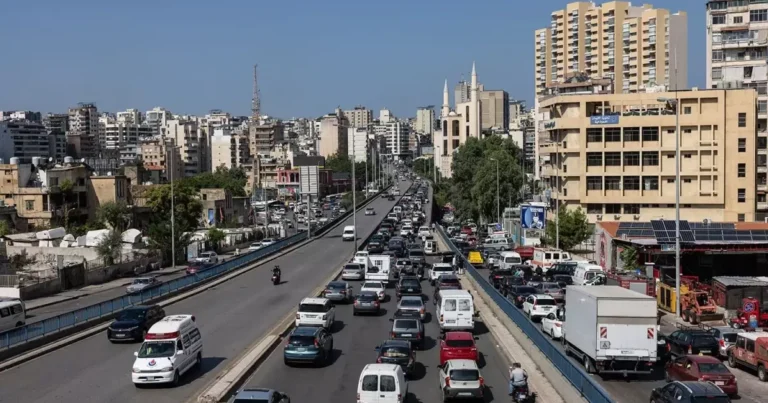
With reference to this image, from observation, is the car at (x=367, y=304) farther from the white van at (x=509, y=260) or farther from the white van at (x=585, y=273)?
the white van at (x=509, y=260)

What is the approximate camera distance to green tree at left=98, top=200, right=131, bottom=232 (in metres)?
83.1

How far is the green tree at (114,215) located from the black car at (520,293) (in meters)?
51.6

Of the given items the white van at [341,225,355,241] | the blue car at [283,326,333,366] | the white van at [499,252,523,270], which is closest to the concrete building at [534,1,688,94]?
the white van at [341,225,355,241]

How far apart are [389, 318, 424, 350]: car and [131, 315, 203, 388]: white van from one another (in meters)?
7.68

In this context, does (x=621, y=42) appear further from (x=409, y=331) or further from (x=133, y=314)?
(x=133, y=314)

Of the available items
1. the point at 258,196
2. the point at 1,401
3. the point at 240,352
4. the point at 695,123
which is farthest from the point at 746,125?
the point at 258,196

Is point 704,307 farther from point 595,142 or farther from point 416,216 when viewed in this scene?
point 416,216

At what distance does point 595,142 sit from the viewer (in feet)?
234

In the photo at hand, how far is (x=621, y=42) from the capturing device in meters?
150

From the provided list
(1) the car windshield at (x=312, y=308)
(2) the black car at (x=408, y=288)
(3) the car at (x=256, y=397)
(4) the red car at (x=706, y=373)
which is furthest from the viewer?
(2) the black car at (x=408, y=288)

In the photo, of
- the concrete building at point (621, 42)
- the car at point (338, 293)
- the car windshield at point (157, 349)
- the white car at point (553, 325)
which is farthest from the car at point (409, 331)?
the concrete building at point (621, 42)

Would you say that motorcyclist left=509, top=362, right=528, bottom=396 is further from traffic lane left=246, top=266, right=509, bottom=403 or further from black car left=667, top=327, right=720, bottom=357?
black car left=667, top=327, right=720, bottom=357

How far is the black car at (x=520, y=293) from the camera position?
39769 mm

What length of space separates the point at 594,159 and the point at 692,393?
5428cm
